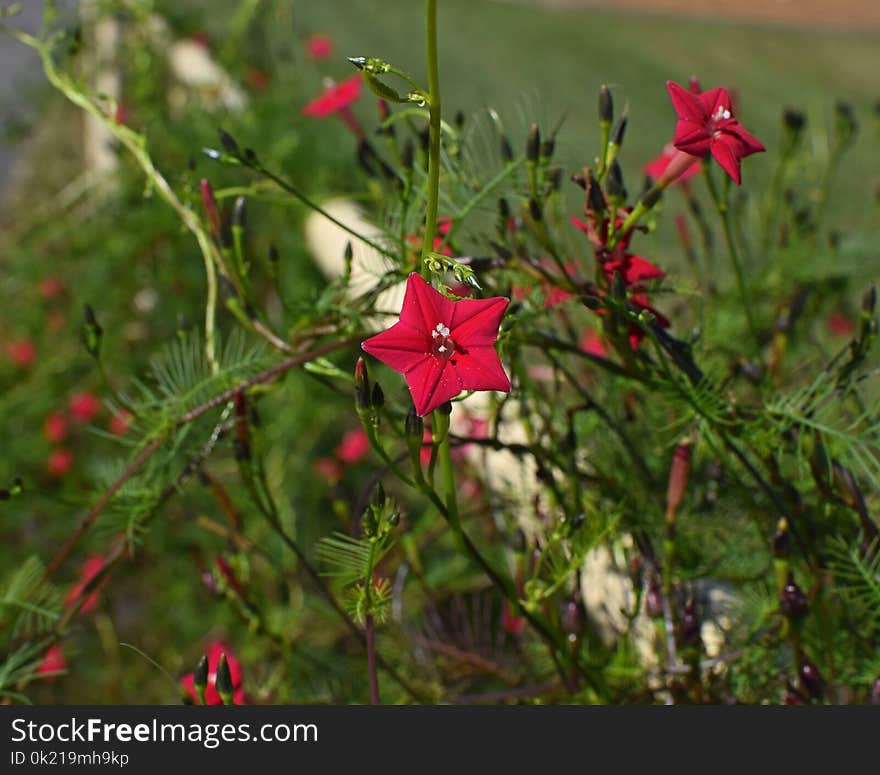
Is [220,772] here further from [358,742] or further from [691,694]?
[691,694]

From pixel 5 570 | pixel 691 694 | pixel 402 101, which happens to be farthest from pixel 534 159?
pixel 5 570

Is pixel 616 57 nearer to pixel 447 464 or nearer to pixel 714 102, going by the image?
pixel 714 102

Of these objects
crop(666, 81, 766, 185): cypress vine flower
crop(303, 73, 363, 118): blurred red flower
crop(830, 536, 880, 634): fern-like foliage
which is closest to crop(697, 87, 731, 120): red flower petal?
crop(666, 81, 766, 185): cypress vine flower

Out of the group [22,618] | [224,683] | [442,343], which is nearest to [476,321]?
[442,343]

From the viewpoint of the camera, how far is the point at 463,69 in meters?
2.97

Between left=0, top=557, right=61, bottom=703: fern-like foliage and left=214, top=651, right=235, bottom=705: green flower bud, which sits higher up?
left=0, top=557, right=61, bottom=703: fern-like foliage

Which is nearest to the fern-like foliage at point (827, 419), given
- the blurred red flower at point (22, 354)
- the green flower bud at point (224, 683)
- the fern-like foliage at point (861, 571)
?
the fern-like foliage at point (861, 571)

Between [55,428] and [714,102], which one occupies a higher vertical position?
[55,428]

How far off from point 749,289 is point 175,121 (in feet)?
4.84

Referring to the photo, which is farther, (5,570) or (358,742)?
(5,570)

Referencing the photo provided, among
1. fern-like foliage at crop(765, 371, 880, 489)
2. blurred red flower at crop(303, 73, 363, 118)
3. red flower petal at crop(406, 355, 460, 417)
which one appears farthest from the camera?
blurred red flower at crop(303, 73, 363, 118)

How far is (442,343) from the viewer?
21.6 inches

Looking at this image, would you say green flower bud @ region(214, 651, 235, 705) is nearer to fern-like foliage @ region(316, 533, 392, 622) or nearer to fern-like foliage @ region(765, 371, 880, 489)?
fern-like foliage @ region(316, 533, 392, 622)

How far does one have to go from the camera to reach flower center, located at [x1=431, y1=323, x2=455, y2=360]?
550mm
